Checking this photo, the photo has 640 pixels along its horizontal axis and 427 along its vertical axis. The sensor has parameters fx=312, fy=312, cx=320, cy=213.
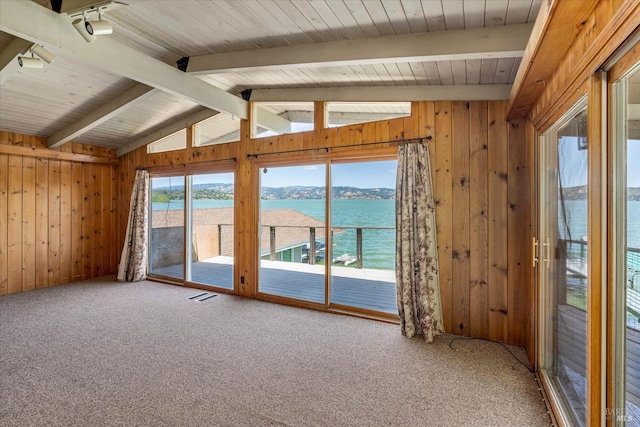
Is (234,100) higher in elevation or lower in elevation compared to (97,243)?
higher

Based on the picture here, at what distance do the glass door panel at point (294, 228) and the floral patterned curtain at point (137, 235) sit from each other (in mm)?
2231

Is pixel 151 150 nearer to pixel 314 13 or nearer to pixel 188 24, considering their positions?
pixel 188 24

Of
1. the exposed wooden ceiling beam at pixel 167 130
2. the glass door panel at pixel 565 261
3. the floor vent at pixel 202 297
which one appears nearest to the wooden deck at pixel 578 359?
the glass door panel at pixel 565 261

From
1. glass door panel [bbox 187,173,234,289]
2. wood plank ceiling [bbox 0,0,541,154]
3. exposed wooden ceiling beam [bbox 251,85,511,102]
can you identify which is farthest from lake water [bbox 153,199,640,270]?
wood plank ceiling [bbox 0,0,541,154]

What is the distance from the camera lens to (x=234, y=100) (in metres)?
4.02

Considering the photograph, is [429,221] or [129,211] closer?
[429,221]

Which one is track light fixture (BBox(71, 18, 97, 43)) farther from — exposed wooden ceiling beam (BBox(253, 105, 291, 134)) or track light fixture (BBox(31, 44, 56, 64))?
exposed wooden ceiling beam (BBox(253, 105, 291, 134))

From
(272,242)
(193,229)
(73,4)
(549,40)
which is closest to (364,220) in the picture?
(272,242)

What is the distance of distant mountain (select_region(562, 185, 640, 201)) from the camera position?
116cm

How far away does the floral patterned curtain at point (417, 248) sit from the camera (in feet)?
9.91

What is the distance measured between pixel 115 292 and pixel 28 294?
3.83 ft

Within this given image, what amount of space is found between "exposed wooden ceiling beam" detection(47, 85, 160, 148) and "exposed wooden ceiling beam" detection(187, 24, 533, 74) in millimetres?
1090

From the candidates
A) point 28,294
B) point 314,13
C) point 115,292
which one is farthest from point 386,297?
point 28,294

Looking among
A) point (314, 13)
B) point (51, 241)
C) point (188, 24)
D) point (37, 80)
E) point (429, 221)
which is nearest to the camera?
point (314, 13)
